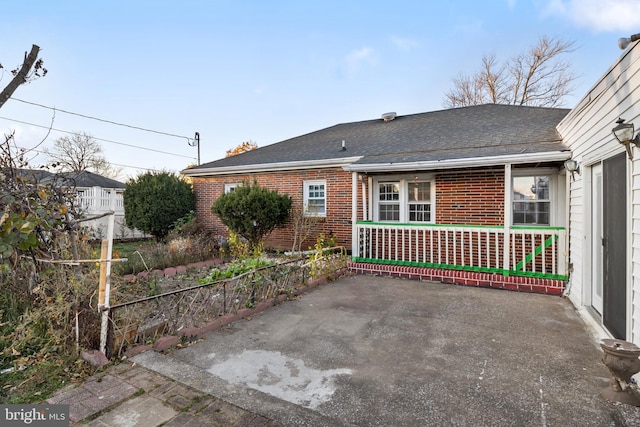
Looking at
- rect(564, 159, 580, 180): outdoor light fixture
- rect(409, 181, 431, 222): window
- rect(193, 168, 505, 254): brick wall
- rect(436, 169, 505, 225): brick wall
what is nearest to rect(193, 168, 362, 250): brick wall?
rect(193, 168, 505, 254): brick wall

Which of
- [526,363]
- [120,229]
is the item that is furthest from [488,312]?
[120,229]

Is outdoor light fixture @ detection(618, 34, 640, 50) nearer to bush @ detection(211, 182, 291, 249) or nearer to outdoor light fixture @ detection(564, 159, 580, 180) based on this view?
outdoor light fixture @ detection(564, 159, 580, 180)

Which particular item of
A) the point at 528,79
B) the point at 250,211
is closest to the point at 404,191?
the point at 250,211

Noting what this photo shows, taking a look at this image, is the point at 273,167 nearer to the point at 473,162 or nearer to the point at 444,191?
the point at 444,191

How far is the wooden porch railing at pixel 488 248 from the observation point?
249 inches

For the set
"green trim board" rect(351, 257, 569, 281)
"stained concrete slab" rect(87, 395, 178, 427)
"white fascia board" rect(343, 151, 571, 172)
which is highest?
"white fascia board" rect(343, 151, 571, 172)

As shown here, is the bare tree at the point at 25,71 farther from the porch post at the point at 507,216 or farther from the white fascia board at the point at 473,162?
the porch post at the point at 507,216

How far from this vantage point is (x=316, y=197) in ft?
33.2

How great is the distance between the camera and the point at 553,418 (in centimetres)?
238

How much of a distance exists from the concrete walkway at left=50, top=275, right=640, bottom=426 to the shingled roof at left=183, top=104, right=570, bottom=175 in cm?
394

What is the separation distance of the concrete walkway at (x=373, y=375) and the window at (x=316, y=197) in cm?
530

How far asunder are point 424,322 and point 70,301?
4.37 m

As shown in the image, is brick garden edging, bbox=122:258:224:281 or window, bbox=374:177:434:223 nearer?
brick garden edging, bbox=122:258:224:281

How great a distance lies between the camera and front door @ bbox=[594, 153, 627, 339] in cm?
329
